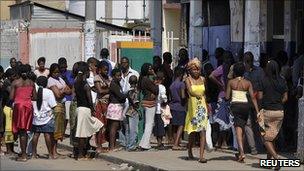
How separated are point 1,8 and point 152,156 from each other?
35295 mm

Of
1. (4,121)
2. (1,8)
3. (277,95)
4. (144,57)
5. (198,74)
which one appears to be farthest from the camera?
(1,8)

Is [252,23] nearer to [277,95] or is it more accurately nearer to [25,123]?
[277,95]

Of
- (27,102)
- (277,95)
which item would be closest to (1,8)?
(27,102)

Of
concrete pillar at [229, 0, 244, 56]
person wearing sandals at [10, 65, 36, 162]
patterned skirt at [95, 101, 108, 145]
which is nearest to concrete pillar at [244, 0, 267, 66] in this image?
concrete pillar at [229, 0, 244, 56]

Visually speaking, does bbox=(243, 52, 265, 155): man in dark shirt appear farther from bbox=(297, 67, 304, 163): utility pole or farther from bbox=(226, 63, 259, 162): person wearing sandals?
bbox=(297, 67, 304, 163): utility pole

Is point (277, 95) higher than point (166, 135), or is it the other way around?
point (277, 95)

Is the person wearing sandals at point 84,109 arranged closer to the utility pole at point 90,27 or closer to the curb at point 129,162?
the curb at point 129,162

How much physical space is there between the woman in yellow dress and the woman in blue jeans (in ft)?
5.86

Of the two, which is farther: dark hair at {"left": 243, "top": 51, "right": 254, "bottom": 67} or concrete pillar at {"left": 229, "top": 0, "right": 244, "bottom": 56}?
concrete pillar at {"left": 229, "top": 0, "right": 244, "bottom": 56}

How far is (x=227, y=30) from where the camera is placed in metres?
19.7

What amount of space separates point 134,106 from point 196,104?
226cm

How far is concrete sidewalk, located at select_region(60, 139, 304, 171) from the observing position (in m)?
13.5

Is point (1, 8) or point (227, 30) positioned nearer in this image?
point (227, 30)

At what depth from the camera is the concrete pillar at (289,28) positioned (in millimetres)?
17703
